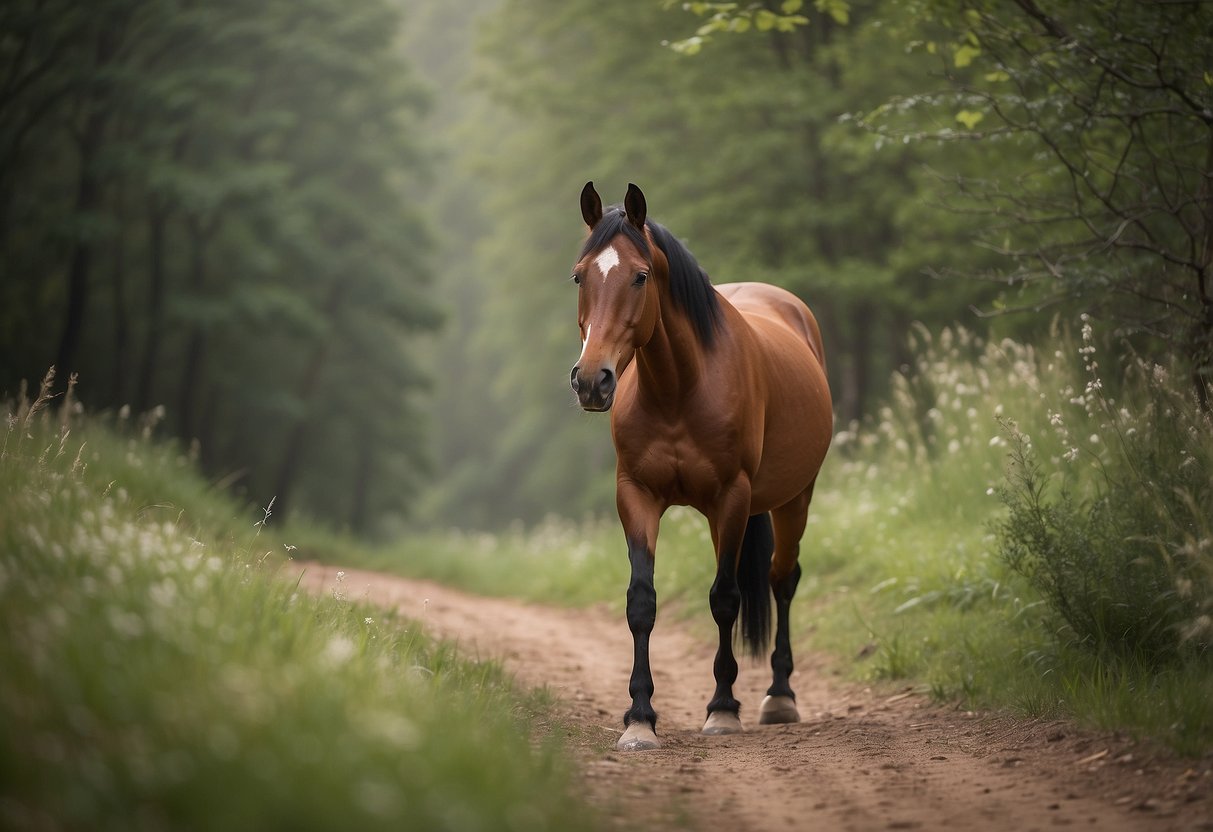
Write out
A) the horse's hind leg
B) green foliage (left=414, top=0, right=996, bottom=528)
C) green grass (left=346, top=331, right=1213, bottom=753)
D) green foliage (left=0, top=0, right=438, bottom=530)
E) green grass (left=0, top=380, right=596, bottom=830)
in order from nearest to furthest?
green grass (left=0, top=380, right=596, bottom=830), green grass (left=346, top=331, right=1213, bottom=753), the horse's hind leg, green foliage (left=414, top=0, right=996, bottom=528), green foliage (left=0, top=0, right=438, bottom=530)

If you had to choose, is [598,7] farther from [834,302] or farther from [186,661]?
[186,661]

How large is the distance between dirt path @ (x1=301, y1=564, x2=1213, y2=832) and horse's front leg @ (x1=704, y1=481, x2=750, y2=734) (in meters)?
0.17

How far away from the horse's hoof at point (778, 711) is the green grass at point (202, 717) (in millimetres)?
2570

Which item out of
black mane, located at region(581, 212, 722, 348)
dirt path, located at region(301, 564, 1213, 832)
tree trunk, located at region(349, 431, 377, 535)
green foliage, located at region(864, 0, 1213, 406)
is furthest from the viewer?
tree trunk, located at region(349, 431, 377, 535)

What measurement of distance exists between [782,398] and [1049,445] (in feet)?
7.16

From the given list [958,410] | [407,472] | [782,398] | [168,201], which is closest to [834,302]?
[958,410]

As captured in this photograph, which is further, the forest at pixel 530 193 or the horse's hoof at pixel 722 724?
the forest at pixel 530 193

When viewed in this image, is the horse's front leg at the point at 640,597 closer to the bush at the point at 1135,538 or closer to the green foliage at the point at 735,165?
the bush at the point at 1135,538

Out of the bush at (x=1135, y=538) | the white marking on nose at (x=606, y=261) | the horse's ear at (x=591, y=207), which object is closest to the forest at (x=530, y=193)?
the bush at (x=1135, y=538)

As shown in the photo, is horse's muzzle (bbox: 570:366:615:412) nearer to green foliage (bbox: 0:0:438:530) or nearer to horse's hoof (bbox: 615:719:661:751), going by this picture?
horse's hoof (bbox: 615:719:661:751)

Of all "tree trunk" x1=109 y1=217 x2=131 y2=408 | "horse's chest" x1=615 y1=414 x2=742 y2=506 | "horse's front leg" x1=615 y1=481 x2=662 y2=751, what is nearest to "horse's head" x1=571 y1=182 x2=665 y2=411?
"horse's chest" x1=615 y1=414 x2=742 y2=506

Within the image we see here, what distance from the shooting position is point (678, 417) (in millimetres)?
5848

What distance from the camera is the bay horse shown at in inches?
211

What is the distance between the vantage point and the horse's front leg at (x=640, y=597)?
543cm
